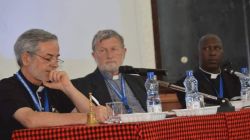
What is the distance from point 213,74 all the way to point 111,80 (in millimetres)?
1274

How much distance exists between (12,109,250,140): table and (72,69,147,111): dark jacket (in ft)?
4.50

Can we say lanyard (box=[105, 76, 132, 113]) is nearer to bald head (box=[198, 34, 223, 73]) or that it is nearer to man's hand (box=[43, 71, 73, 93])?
man's hand (box=[43, 71, 73, 93])

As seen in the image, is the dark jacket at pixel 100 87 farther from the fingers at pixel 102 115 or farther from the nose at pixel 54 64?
the fingers at pixel 102 115

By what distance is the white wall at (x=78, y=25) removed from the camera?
415cm

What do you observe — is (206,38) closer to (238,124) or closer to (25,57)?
(25,57)

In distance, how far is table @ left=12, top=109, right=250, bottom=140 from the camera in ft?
6.82

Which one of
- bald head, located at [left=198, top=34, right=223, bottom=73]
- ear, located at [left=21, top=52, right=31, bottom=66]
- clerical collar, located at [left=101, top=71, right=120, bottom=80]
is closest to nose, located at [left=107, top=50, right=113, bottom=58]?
clerical collar, located at [left=101, top=71, right=120, bottom=80]

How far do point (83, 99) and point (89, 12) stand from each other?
154 centimetres

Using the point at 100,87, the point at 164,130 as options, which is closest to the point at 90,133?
the point at 164,130

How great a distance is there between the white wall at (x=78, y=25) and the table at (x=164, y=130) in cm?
203

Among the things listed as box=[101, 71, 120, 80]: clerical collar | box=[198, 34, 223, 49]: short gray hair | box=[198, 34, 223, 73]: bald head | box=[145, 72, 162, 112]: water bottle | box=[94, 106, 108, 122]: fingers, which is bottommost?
box=[94, 106, 108, 122]: fingers

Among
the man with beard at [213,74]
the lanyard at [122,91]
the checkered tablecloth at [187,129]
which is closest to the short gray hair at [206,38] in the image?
the man with beard at [213,74]

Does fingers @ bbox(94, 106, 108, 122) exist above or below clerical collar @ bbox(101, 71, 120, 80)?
below

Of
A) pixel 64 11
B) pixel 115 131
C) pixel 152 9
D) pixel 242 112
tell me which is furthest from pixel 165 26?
pixel 115 131
